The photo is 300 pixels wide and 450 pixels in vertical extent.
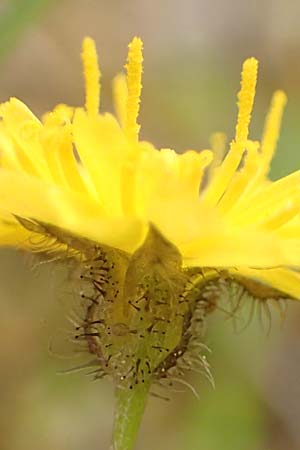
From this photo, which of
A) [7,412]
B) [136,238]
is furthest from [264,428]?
[136,238]

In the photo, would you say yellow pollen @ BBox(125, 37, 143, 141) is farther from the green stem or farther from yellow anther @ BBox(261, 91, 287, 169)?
the green stem

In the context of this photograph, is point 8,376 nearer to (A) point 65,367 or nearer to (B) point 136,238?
(A) point 65,367

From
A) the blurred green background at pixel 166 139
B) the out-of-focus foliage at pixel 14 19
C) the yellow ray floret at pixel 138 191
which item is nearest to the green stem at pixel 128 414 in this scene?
the yellow ray floret at pixel 138 191

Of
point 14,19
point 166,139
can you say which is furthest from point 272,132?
point 166,139

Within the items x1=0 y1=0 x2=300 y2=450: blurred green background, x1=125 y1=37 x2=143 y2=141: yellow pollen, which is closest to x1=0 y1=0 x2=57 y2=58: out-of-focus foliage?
x1=0 y1=0 x2=300 y2=450: blurred green background

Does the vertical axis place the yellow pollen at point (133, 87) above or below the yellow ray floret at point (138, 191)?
above

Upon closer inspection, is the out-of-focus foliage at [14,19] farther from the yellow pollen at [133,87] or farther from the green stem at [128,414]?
the green stem at [128,414]

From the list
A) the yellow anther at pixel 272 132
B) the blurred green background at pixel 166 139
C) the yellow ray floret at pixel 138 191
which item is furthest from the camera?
the blurred green background at pixel 166 139
